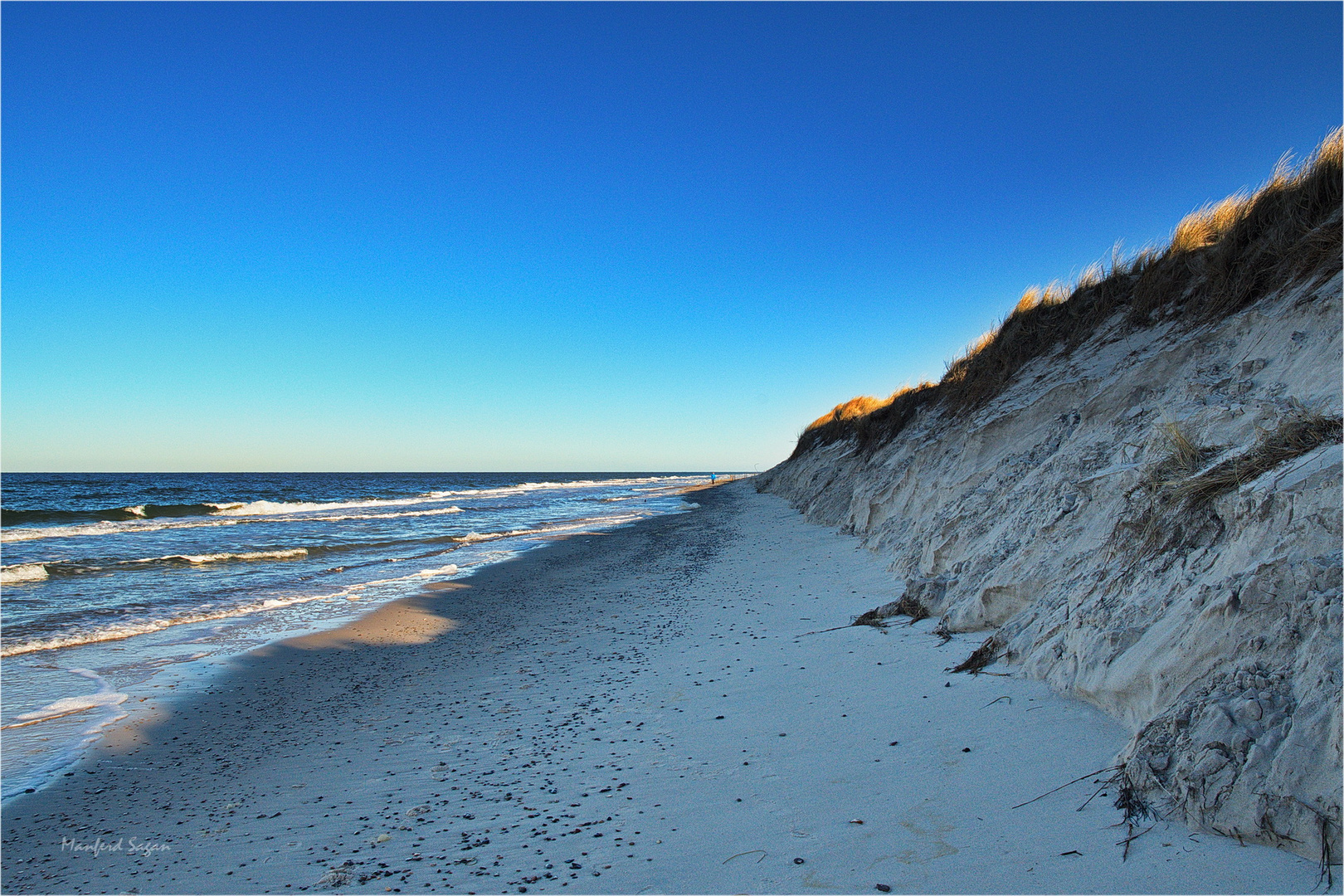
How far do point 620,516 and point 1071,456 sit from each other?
26919 millimetres

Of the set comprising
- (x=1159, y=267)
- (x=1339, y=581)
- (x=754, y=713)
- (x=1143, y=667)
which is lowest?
(x=754, y=713)

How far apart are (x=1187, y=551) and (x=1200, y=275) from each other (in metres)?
7.27

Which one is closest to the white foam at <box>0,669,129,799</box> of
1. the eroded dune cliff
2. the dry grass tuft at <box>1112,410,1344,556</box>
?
the eroded dune cliff

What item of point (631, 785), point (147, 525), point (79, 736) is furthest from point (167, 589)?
point (147, 525)

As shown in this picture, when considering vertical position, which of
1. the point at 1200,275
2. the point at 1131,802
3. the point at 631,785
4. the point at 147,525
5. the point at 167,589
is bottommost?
the point at 147,525

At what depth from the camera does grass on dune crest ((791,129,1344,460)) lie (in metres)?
7.39

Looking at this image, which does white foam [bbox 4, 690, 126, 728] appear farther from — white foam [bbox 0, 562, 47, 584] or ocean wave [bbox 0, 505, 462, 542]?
ocean wave [bbox 0, 505, 462, 542]

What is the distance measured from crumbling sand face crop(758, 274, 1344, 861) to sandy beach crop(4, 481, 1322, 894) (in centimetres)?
27

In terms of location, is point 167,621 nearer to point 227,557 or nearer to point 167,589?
point 167,589

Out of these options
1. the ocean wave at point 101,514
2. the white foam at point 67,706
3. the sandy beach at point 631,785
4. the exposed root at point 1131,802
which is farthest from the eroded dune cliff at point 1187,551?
the ocean wave at point 101,514

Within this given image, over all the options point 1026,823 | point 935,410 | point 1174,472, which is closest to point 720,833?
point 1026,823

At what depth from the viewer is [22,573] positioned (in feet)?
49.6

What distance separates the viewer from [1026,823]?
2.97 meters

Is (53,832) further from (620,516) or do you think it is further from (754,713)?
(620,516)
